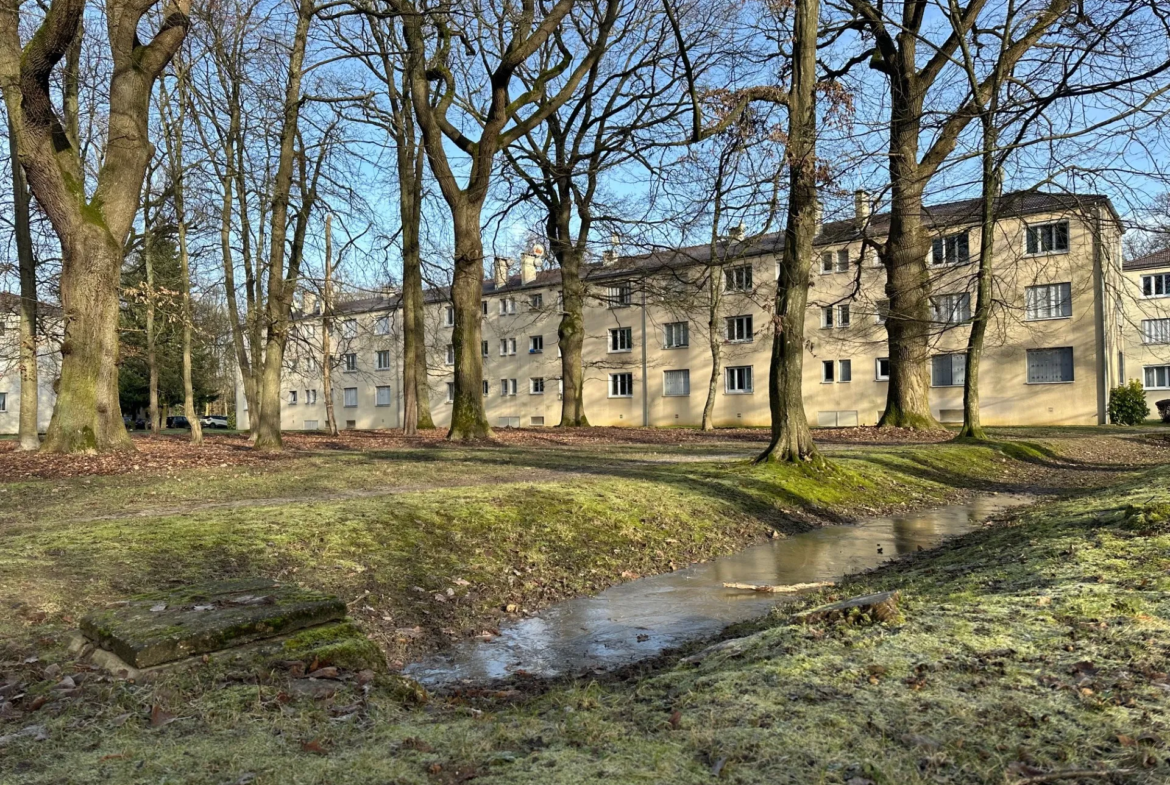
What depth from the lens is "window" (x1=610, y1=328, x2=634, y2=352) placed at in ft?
154

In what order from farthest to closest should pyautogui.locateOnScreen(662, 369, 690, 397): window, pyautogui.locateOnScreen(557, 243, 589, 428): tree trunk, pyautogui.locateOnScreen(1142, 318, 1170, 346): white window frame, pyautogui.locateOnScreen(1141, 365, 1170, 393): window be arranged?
pyautogui.locateOnScreen(1141, 365, 1170, 393): window → pyautogui.locateOnScreen(1142, 318, 1170, 346): white window frame → pyautogui.locateOnScreen(662, 369, 690, 397): window → pyautogui.locateOnScreen(557, 243, 589, 428): tree trunk

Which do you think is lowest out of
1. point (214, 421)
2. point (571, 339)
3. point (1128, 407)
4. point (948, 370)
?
point (214, 421)

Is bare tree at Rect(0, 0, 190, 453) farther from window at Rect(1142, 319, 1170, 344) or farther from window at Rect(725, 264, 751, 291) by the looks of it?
window at Rect(1142, 319, 1170, 344)

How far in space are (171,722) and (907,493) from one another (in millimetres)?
11734

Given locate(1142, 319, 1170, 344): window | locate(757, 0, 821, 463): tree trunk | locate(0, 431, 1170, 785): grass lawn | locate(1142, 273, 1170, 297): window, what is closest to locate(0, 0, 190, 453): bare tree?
locate(0, 431, 1170, 785): grass lawn

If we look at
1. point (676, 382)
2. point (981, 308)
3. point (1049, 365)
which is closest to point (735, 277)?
point (981, 308)

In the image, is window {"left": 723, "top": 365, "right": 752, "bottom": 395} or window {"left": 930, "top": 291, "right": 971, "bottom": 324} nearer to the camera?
window {"left": 930, "top": 291, "right": 971, "bottom": 324}

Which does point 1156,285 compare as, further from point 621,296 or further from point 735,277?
point 621,296

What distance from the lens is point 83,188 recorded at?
45.3ft

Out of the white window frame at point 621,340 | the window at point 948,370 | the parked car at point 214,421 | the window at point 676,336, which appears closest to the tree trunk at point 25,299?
the window at point 676,336

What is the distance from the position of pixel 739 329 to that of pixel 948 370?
1085 cm

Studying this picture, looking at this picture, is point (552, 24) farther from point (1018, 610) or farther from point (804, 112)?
point (1018, 610)

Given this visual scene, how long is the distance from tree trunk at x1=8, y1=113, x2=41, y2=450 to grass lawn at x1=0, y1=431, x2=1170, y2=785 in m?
9.69

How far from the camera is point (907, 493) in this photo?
1288cm
